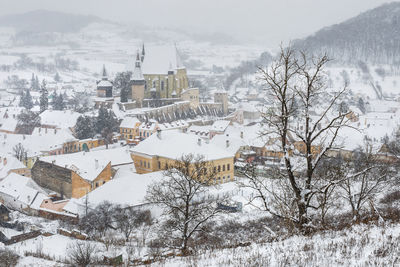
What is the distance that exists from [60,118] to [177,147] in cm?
3623

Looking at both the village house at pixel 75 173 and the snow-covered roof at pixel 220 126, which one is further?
the snow-covered roof at pixel 220 126

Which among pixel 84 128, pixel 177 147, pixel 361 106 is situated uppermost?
pixel 361 106

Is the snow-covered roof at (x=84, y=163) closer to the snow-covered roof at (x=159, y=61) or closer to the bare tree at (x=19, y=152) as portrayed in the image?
the bare tree at (x=19, y=152)

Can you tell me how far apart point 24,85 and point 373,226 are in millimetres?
156562

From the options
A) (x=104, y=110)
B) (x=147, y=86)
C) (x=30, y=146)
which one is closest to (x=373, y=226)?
(x=30, y=146)

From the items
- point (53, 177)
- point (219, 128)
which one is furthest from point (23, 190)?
point (219, 128)

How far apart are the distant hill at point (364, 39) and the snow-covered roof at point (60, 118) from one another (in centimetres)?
7520

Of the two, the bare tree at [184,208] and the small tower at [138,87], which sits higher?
the small tower at [138,87]

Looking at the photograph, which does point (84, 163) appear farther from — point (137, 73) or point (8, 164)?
point (137, 73)

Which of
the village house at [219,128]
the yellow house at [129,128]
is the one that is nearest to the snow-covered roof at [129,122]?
the yellow house at [129,128]

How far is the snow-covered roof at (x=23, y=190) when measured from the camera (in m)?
36.7

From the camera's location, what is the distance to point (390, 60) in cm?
12275

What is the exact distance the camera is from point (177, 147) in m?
41.2

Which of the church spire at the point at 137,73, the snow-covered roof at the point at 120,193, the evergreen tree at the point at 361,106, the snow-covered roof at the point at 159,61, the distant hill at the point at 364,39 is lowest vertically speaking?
the snow-covered roof at the point at 120,193
